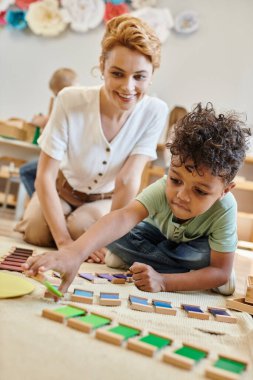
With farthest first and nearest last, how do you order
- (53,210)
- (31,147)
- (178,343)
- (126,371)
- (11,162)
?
(11,162), (31,147), (53,210), (178,343), (126,371)

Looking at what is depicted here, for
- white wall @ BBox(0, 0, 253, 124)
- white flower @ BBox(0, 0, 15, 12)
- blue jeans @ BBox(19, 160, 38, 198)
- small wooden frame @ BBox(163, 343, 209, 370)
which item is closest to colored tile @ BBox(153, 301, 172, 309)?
small wooden frame @ BBox(163, 343, 209, 370)

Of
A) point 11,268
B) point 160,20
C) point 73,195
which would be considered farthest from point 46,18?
point 11,268

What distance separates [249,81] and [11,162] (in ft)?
5.82

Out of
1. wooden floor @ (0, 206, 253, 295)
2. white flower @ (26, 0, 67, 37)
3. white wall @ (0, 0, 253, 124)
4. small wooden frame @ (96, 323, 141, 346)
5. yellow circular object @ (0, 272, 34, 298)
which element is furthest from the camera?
white flower @ (26, 0, 67, 37)

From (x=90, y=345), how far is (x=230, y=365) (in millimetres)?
201

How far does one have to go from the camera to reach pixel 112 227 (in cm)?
107

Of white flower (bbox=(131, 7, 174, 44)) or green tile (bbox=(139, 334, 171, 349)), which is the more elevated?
white flower (bbox=(131, 7, 174, 44))

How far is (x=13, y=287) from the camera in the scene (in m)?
0.88

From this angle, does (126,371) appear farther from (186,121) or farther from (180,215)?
(186,121)

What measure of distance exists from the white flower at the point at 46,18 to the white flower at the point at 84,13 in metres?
0.07

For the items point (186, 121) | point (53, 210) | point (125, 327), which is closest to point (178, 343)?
point (125, 327)

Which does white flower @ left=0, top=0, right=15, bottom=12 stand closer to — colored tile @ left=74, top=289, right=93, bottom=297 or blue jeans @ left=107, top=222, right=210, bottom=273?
blue jeans @ left=107, top=222, right=210, bottom=273

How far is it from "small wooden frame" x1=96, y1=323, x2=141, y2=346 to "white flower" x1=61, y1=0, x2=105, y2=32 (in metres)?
3.18

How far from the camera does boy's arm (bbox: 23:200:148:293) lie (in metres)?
0.86
